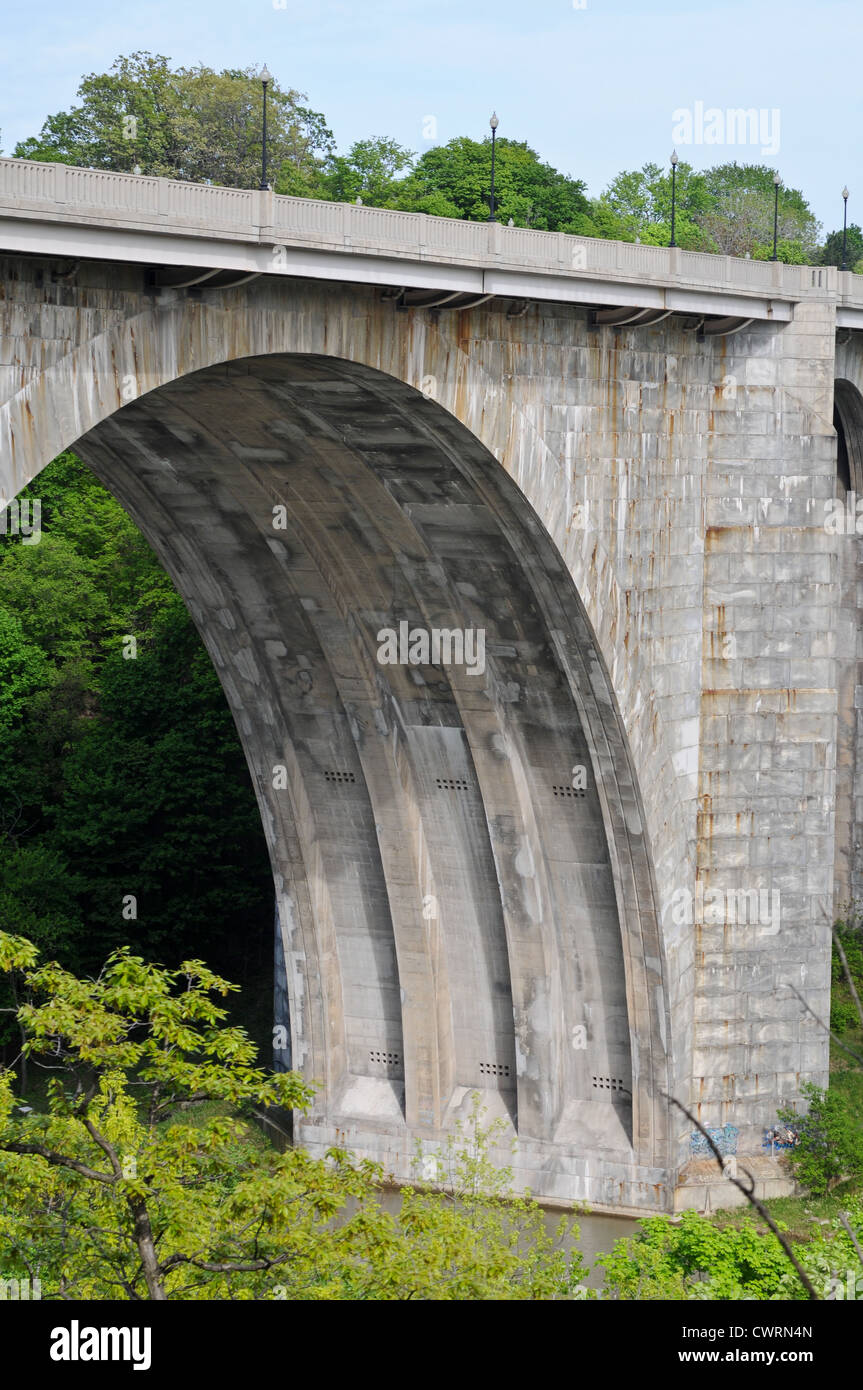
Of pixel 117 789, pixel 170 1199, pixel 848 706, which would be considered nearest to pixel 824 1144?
pixel 848 706

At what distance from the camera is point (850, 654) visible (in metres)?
54.3

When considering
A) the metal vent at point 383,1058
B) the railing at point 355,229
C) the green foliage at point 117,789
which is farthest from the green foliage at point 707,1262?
the green foliage at point 117,789

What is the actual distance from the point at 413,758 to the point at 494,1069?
685 centimetres

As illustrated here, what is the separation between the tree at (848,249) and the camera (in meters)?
110

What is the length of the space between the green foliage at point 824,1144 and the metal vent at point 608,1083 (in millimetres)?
3348

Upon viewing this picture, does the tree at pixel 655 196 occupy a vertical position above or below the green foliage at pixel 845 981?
above

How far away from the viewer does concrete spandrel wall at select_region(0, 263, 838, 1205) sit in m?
37.4

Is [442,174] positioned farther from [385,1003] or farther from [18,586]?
[385,1003]

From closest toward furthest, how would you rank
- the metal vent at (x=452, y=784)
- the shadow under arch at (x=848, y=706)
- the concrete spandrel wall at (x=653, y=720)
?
the concrete spandrel wall at (x=653, y=720), the metal vent at (x=452, y=784), the shadow under arch at (x=848, y=706)

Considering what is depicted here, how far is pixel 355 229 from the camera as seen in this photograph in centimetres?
3012

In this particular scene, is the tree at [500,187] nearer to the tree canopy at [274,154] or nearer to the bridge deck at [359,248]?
the tree canopy at [274,154]

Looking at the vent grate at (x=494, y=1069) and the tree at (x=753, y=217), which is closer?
the vent grate at (x=494, y=1069)

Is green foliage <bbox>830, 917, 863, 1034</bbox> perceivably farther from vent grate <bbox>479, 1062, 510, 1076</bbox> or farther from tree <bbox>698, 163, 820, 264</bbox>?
tree <bbox>698, 163, 820, 264</bbox>

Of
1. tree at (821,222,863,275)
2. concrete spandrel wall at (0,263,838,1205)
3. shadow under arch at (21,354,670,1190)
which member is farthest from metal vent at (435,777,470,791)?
tree at (821,222,863,275)
